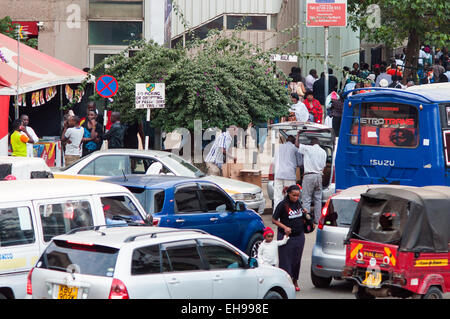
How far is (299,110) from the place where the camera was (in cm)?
2584

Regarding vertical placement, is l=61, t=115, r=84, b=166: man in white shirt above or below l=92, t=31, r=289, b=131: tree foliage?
below

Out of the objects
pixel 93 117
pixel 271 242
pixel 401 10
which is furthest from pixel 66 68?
pixel 271 242

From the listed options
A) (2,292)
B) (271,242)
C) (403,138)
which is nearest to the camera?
(2,292)

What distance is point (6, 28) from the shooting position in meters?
33.4

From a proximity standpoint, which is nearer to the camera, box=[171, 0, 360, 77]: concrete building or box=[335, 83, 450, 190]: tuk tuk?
box=[335, 83, 450, 190]: tuk tuk

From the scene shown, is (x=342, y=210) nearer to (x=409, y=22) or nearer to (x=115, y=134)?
(x=115, y=134)

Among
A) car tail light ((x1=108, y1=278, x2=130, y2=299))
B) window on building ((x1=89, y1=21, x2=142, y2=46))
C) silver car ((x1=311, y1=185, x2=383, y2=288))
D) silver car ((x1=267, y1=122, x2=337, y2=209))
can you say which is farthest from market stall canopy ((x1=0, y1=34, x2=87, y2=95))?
car tail light ((x1=108, y1=278, x2=130, y2=299))

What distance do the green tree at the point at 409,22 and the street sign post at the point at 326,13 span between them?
678cm

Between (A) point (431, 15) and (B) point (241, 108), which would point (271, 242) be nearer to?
(B) point (241, 108)

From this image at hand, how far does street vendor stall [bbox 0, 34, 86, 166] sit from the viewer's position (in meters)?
24.4

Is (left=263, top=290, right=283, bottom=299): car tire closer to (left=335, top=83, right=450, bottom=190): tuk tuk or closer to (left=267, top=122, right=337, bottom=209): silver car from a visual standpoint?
(left=335, top=83, right=450, bottom=190): tuk tuk

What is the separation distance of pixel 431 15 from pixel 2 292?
25.6m

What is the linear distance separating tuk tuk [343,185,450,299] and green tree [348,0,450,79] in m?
Result: 20.7

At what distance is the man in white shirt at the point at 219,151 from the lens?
21.3m
